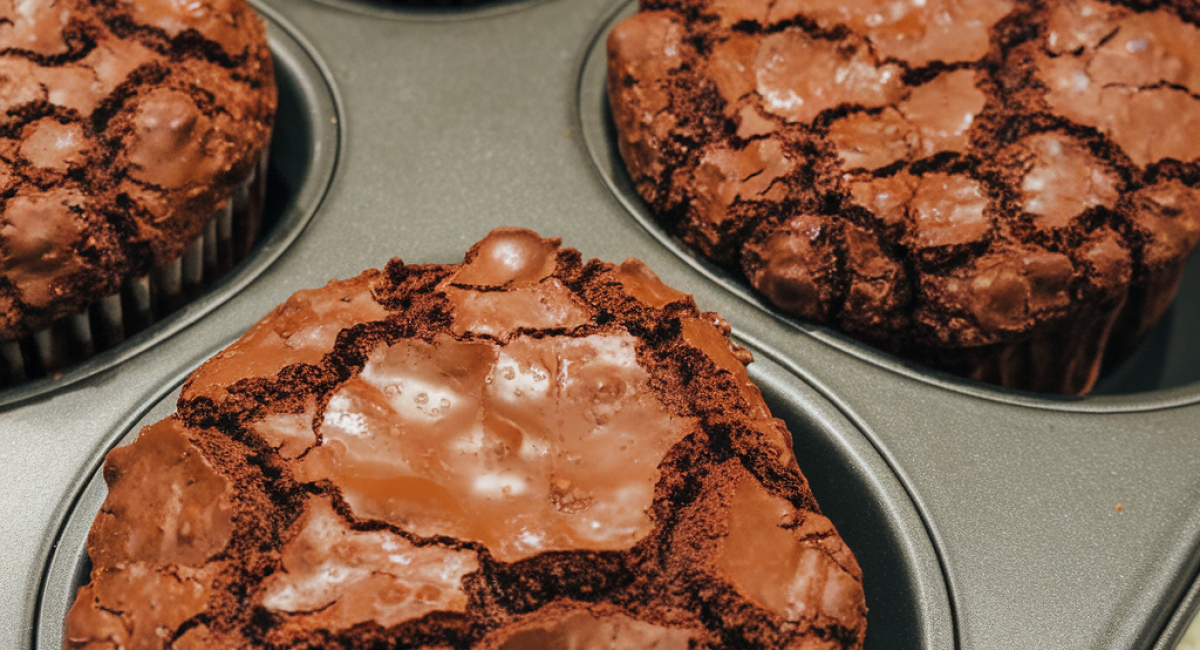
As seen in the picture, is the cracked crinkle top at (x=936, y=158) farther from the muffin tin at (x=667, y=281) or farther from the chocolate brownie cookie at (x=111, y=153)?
the chocolate brownie cookie at (x=111, y=153)

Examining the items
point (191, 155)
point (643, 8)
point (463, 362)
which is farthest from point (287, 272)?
point (643, 8)

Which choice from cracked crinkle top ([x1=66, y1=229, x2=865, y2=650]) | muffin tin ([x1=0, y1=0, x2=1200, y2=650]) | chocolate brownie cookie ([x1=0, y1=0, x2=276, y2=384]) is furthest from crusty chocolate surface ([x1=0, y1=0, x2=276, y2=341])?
cracked crinkle top ([x1=66, y1=229, x2=865, y2=650])

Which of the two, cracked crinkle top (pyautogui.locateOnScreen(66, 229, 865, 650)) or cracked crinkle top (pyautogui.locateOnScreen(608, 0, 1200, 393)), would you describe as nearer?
cracked crinkle top (pyautogui.locateOnScreen(66, 229, 865, 650))

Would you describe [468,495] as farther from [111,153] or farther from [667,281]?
[111,153]

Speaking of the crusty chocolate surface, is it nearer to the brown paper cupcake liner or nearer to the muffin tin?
the brown paper cupcake liner

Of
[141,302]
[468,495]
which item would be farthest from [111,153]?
→ [468,495]

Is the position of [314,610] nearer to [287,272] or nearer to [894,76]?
[287,272]
